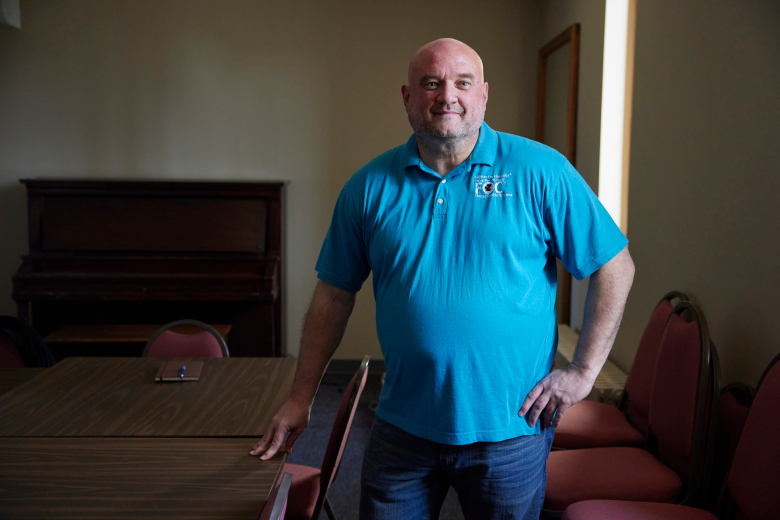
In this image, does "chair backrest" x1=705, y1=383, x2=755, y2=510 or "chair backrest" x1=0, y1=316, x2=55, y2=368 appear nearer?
"chair backrest" x1=705, y1=383, x2=755, y2=510

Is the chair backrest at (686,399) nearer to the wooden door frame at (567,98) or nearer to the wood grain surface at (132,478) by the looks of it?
the wood grain surface at (132,478)

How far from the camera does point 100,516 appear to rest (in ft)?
4.00

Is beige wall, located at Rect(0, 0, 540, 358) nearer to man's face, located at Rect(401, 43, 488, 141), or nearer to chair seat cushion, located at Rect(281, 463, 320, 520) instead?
chair seat cushion, located at Rect(281, 463, 320, 520)

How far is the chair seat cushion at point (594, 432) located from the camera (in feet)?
7.18

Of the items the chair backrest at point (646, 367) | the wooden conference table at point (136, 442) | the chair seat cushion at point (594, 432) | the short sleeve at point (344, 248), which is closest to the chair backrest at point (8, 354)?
the wooden conference table at point (136, 442)

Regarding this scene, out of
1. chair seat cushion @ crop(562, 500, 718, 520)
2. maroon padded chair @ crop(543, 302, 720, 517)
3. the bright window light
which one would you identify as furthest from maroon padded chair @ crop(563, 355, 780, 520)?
the bright window light

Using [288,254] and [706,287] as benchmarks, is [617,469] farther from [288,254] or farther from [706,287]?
[288,254]

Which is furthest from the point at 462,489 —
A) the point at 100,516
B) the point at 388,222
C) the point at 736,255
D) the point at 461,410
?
the point at 736,255

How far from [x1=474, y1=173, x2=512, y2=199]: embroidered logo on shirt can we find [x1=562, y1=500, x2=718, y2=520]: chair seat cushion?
36.2 inches

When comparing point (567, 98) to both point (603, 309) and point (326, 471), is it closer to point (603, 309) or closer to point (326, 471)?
point (603, 309)

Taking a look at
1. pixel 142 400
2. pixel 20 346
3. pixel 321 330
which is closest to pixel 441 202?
pixel 321 330

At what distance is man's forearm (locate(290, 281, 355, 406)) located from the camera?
148 centimetres

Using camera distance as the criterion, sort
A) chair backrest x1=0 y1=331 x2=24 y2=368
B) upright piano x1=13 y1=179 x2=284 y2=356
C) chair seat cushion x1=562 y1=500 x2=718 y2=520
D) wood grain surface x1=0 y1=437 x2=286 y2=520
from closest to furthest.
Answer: wood grain surface x1=0 y1=437 x2=286 y2=520 → chair seat cushion x1=562 y1=500 x2=718 y2=520 → chair backrest x1=0 y1=331 x2=24 y2=368 → upright piano x1=13 y1=179 x2=284 y2=356

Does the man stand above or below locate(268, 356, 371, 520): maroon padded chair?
above
